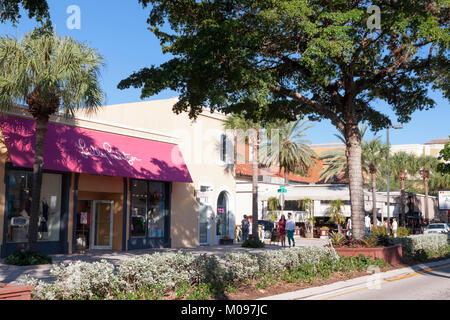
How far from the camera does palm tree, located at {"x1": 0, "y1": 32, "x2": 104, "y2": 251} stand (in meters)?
16.7

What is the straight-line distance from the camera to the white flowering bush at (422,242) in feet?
67.4

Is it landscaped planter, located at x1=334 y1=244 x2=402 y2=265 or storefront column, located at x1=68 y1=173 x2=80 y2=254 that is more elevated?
storefront column, located at x1=68 y1=173 x2=80 y2=254

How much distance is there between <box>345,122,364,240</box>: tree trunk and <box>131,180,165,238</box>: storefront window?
39.1ft

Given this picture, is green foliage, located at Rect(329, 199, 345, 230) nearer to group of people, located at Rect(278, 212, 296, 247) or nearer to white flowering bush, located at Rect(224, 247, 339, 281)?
group of people, located at Rect(278, 212, 296, 247)

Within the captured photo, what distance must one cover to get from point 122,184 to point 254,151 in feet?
26.9

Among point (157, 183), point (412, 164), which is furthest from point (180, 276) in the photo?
point (412, 164)

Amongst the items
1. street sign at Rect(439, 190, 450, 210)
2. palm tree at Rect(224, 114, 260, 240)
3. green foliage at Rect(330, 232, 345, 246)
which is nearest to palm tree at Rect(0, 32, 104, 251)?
green foliage at Rect(330, 232, 345, 246)

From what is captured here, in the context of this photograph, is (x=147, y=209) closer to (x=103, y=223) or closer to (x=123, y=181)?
(x=123, y=181)

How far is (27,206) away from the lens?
67.7ft

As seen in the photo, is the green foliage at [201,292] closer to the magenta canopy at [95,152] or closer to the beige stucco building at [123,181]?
the beige stucco building at [123,181]

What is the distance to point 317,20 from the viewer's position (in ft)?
48.4

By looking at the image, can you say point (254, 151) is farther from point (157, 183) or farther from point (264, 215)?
point (264, 215)

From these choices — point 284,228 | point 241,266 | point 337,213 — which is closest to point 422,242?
point 284,228
